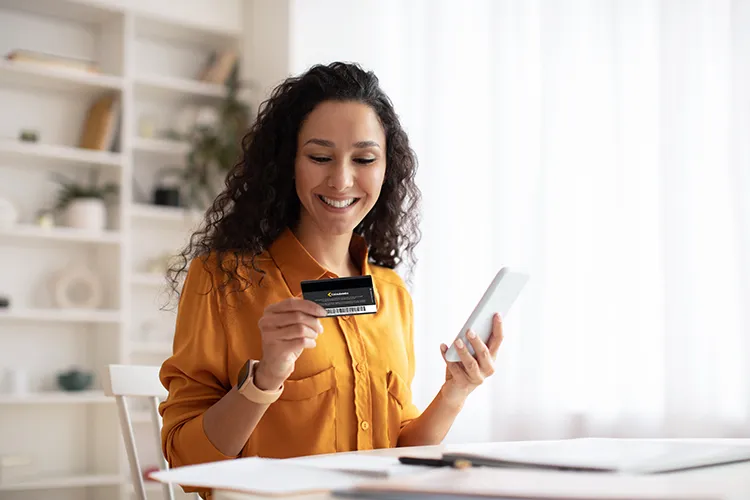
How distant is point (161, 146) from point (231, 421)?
2945 millimetres

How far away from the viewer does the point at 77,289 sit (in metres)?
3.92

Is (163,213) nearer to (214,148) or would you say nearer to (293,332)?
(214,148)

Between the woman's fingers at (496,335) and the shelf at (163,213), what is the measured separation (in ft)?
9.29

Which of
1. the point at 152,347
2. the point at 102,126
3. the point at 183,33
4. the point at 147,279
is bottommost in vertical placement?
the point at 152,347

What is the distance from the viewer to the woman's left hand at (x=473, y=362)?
1468 mm

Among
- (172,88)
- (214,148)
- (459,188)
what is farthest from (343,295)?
(172,88)

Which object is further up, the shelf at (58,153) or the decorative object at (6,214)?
the shelf at (58,153)

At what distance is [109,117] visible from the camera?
3945mm

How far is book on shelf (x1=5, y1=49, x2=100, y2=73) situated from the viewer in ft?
12.3

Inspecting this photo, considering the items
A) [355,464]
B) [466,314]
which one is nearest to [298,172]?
[355,464]

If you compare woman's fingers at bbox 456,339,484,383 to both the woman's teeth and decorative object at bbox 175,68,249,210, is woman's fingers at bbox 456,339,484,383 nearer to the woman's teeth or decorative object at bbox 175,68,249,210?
the woman's teeth

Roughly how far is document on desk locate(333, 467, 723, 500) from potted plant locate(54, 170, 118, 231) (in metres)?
3.26

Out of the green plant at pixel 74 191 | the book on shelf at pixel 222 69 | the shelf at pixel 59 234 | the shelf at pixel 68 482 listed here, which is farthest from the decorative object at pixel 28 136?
the shelf at pixel 68 482

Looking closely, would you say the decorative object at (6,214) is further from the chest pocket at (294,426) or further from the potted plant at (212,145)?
the chest pocket at (294,426)
